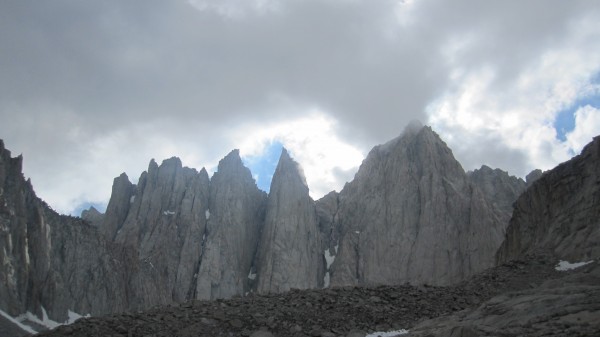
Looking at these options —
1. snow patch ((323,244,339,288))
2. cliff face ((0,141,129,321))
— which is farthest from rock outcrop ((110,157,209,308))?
snow patch ((323,244,339,288))

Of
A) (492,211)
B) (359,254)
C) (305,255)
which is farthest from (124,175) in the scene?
(492,211)

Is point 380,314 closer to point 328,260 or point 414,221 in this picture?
point 414,221

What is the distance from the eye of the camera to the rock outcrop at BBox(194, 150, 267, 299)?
4220 inches

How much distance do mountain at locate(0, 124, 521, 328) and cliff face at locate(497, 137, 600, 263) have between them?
1595 inches

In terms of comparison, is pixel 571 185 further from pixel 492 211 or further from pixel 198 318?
pixel 492 211

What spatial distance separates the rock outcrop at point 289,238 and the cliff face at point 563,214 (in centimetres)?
5614

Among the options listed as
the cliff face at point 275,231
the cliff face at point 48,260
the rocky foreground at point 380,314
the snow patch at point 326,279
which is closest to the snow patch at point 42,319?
Result: the cliff face at point 48,260

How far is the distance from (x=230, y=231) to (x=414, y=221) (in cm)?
3514

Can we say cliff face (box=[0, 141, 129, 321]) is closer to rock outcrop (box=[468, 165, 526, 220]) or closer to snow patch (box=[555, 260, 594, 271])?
→ snow patch (box=[555, 260, 594, 271])

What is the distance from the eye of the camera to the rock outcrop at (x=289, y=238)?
350 feet

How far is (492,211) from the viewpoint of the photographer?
347ft

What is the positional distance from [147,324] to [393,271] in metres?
85.6

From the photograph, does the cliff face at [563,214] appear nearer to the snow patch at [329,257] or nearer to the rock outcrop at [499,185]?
the snow patch at [329,257]

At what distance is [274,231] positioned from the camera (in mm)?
112312
